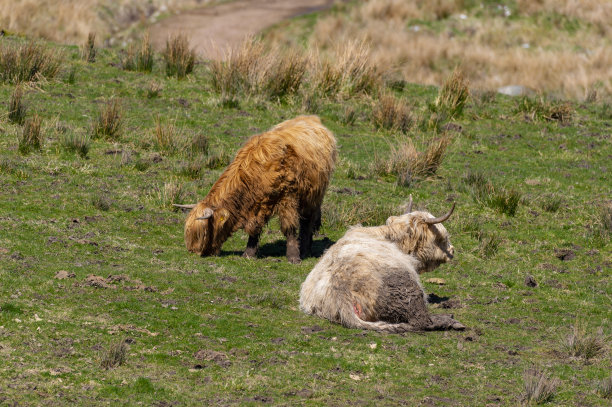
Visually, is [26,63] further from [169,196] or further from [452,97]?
[452,97]

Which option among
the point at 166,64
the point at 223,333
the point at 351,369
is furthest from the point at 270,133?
the point at 166,64

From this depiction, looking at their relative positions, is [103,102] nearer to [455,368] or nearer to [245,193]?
[245,193]

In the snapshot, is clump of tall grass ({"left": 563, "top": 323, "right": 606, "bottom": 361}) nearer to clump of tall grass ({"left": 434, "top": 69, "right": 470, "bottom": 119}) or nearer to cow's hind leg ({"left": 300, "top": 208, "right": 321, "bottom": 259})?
cow's hind leg ({"left": 300, "top": 208, "right": 321, "bottom": 259})

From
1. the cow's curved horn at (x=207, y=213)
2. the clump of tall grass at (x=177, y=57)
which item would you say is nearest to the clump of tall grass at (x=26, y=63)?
the clump of tall grass at (x=177, y=57)

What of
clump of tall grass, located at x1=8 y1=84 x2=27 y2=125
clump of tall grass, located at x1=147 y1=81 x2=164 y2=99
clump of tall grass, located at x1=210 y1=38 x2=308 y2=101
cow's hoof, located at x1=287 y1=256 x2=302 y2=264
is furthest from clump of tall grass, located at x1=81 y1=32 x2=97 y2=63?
cow's hoof, located at x1=287 y1=256 x2=302 y2=264

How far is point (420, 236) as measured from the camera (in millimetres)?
9148

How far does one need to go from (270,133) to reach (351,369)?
4.34m

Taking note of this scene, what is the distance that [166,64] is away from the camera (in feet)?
60.1

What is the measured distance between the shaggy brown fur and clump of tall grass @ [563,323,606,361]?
3.93 metres

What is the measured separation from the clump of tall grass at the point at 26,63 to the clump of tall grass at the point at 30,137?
10.2ft

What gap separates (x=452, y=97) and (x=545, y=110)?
2.13m

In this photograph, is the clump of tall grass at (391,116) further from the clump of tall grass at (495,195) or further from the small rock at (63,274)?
the small rock at (63,274)

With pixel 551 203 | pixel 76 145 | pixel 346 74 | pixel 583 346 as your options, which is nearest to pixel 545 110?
pixel 346 74

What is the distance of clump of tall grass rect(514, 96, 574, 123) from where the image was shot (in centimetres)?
1808
